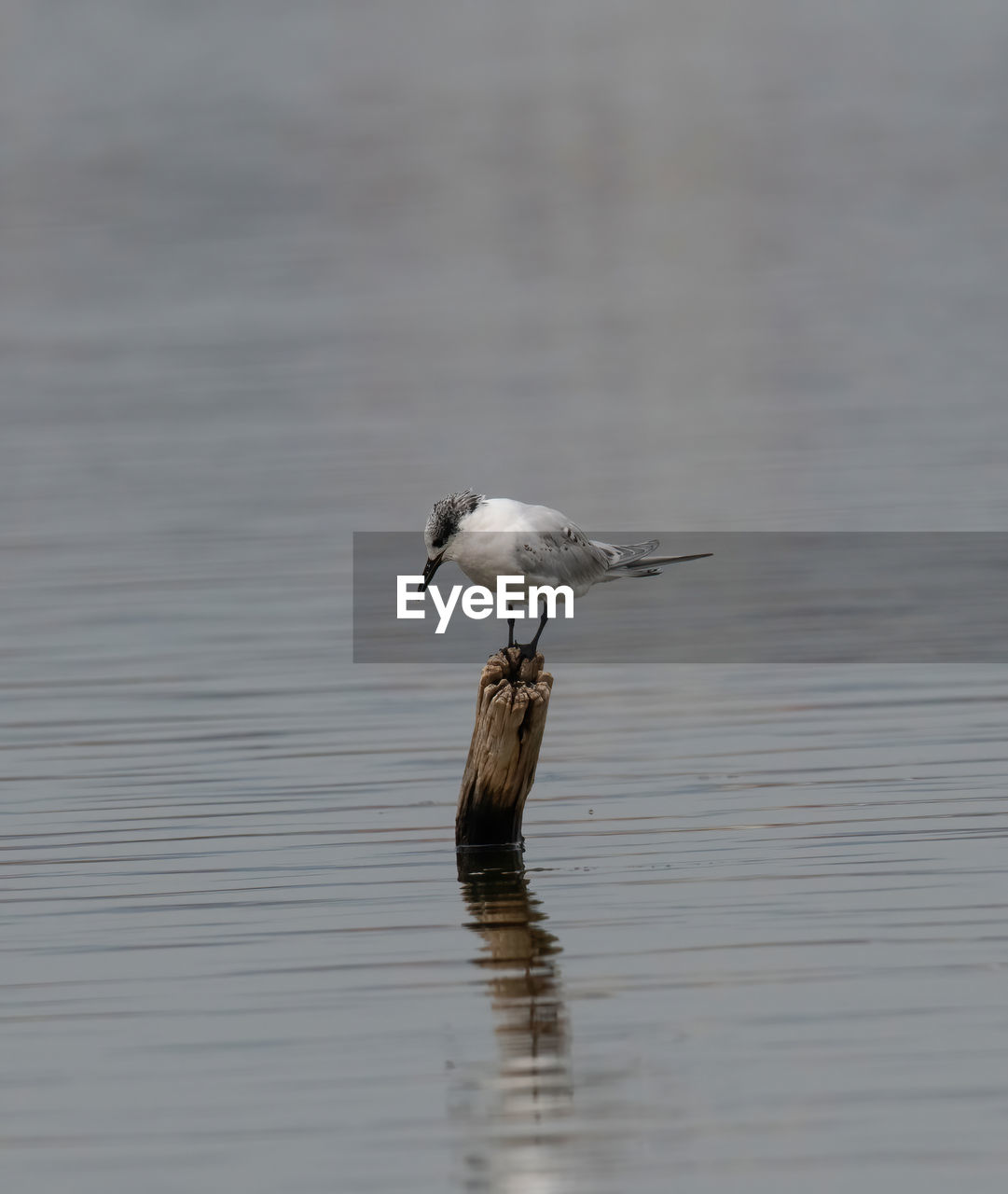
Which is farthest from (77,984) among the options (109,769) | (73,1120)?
(109,769)

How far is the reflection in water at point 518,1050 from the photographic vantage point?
24.7 ft

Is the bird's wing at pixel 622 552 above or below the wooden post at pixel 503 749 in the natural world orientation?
above

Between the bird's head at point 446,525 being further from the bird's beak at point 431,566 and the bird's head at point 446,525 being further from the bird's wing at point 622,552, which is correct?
the bird's wing at point 622,552

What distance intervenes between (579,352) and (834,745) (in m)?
28.8

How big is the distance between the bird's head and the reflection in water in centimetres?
133

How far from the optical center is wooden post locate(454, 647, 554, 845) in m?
10.9

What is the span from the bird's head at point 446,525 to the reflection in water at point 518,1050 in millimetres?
1329

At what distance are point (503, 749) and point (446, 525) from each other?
1.15m

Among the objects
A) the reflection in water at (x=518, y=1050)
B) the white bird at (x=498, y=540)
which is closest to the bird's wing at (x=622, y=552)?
the white bird at (x=498, y=540)

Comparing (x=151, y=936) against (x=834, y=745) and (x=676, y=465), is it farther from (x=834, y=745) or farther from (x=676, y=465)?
(x=676, y=465)

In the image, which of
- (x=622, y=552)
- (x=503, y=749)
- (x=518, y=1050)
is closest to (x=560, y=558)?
(x=503, y=749)

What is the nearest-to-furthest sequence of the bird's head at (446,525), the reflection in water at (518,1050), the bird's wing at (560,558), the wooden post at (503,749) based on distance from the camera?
the reflection in water at (518,1050) → the bird's head at (446,525) → the bird's wing at (560,558) → the wooden post at (503,749)

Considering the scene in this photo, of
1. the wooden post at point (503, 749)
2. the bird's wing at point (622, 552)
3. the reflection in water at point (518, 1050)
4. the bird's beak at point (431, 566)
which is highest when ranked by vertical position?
the bird's wing at point (622, 552)

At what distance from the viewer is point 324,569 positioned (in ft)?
70.5
